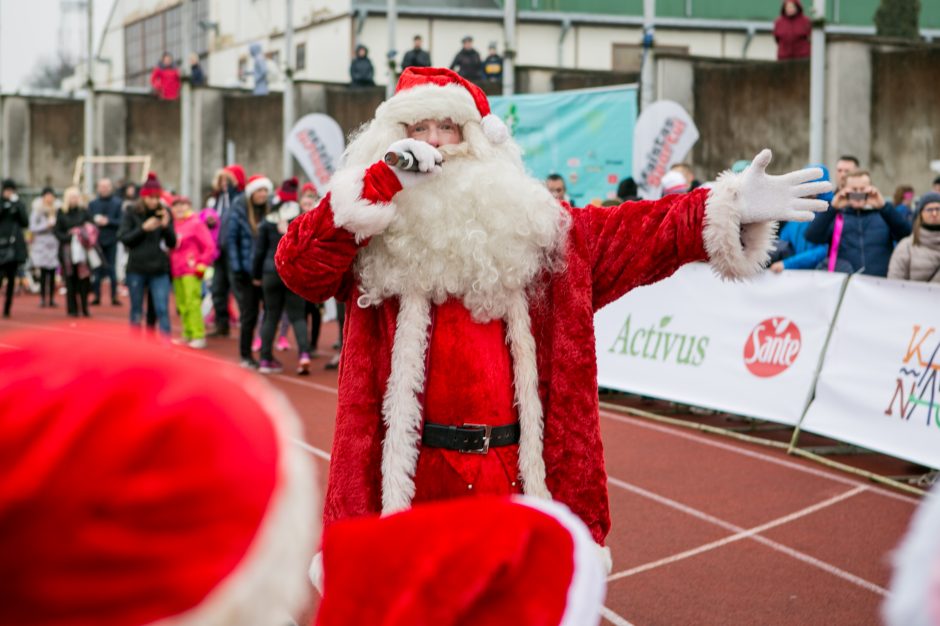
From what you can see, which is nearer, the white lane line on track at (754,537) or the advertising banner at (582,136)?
the white lane line on track at (754,537)

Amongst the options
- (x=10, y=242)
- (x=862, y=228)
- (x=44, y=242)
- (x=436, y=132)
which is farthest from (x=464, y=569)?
(x=44, y=242)

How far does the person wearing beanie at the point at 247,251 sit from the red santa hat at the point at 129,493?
10361 millimetres

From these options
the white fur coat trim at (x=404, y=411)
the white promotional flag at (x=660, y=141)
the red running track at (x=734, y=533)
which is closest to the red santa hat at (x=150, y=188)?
the red running track at (x=734, y=533)

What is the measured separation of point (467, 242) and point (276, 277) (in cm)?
791

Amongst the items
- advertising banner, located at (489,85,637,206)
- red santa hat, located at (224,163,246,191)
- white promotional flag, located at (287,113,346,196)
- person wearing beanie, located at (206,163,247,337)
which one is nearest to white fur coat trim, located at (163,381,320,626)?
person wearing beanie, located at (206,163,247,337)

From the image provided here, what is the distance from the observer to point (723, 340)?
9.05 m

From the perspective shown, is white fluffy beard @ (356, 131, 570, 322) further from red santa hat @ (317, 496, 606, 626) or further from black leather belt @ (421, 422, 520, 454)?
red santa hat @ (317, 496, 606, 626)

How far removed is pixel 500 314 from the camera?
3320 mm

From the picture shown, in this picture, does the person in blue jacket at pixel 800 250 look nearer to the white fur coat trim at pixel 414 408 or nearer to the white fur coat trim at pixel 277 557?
the white fur coat trim at pixel 414 408

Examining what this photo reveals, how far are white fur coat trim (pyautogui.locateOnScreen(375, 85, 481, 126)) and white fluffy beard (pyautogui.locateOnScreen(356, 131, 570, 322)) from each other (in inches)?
8.0

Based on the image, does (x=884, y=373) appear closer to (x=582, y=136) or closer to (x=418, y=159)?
(x=418, y=159)

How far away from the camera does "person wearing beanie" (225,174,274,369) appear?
11.7m

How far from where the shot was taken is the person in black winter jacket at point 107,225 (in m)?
17.4

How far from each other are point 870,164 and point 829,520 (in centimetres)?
1168
